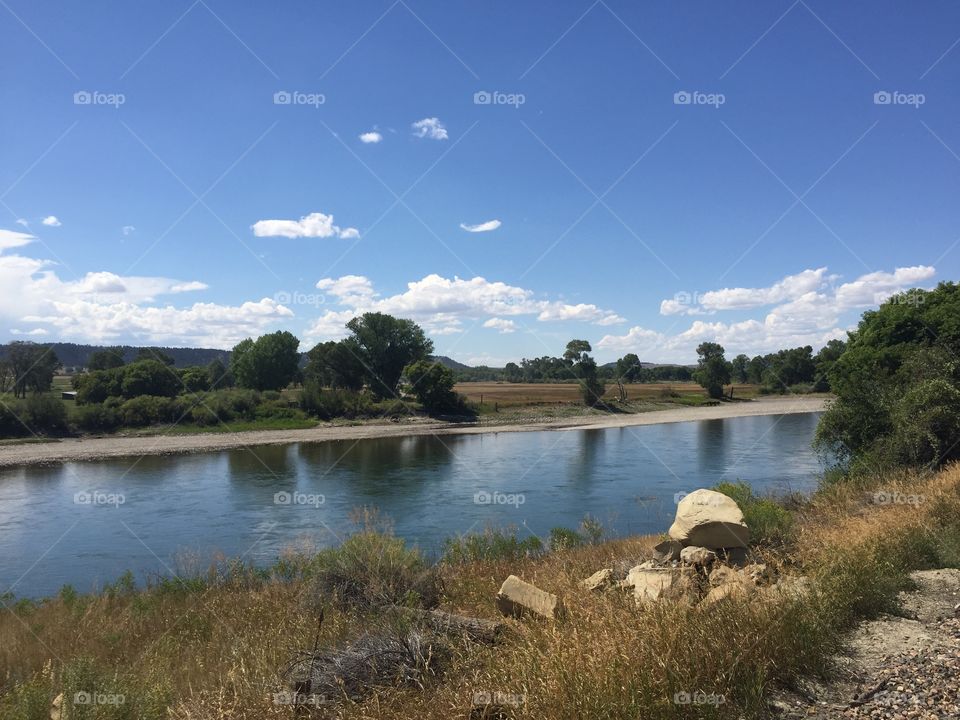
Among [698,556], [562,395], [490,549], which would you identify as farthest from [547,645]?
[562,395]

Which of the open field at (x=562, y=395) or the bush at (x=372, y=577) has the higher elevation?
the open field at (x=562, y=395)

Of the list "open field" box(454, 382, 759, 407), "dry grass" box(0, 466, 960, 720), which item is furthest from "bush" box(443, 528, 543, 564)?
"open field" box(454, 382, 759, 407)

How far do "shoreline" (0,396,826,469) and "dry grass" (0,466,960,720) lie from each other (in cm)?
2142

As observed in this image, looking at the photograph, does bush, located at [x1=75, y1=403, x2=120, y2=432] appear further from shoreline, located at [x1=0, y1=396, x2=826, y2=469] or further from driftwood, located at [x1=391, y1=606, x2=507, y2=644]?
driftwood, located at [x1=391, y1=606, x2=507, y2=644]

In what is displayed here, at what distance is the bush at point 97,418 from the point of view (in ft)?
148

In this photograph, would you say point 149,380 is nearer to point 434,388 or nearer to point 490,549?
point 434,388

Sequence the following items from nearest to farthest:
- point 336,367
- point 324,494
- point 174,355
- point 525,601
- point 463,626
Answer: point 463,626 < point 525,601 < point 324,494 < point 336,367 < point 174,355

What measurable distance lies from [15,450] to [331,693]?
141ft

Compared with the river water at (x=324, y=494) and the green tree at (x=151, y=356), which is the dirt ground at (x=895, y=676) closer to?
the river water at (x=324, y=494)

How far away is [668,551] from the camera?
10.6 meters

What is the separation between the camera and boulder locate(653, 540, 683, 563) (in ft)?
33.1

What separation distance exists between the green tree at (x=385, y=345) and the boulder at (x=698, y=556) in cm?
5619

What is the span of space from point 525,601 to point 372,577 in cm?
307

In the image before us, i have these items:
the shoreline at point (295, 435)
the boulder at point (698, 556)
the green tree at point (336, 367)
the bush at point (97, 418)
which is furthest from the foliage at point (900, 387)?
the green tree at point (336, 367)
